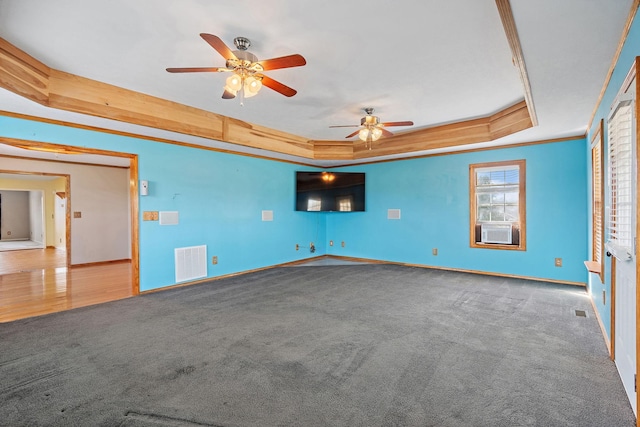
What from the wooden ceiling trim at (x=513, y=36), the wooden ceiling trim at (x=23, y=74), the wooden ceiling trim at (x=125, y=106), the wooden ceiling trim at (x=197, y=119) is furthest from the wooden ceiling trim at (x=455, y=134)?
the wooden ceiling trim at (x=23, y=74)

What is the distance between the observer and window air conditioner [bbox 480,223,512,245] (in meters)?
5.45

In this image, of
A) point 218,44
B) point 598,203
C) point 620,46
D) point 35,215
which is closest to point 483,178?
point 598,203

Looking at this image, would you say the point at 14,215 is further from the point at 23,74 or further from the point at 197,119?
the point at 23,74

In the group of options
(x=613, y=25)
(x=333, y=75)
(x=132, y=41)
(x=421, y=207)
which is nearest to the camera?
(x=613, y=25)

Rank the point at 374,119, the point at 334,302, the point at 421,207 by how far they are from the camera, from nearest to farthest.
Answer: the point at 334,302
the point at 374,119
the point at 421,207

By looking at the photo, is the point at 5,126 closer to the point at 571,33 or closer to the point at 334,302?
the point at 334,302

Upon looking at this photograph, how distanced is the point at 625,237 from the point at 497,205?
3.65 metres

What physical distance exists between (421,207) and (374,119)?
2735 mm

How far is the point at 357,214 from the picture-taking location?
739cm

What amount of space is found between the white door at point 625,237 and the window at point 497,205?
296cm

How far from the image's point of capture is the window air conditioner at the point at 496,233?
17.9 ft

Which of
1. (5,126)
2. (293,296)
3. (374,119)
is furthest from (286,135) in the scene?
(5,126)

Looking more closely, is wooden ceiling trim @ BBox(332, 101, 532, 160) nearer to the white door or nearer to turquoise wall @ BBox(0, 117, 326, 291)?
turquoise wall @ BBox(0, 117, 326, 291)

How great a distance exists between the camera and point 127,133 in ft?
14.1
